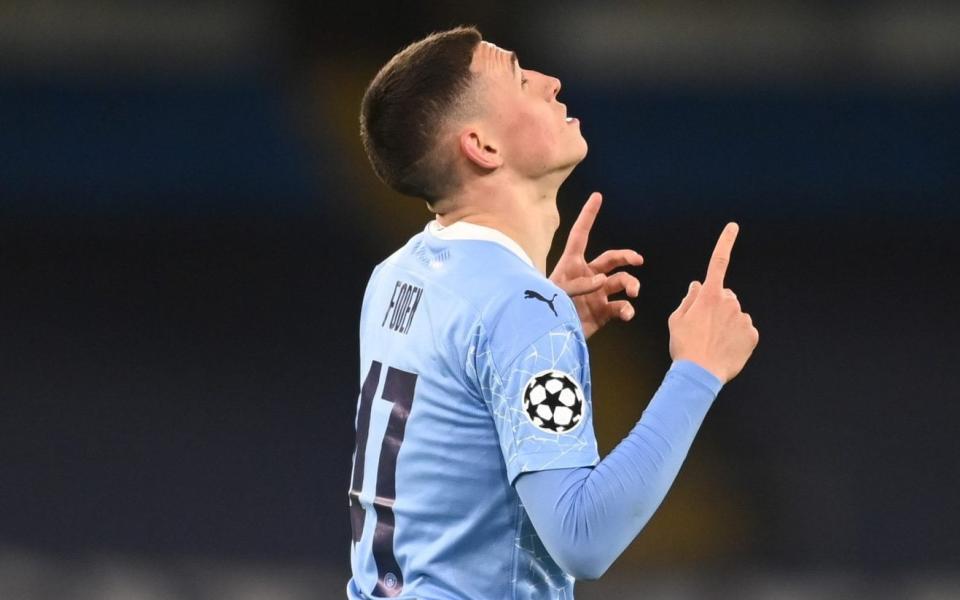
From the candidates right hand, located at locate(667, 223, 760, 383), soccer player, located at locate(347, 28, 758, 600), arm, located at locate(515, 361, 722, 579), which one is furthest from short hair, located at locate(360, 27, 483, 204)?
arm, located at locate(515, 361, 722, 579)

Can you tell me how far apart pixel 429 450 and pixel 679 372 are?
326mm

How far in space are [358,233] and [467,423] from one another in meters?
4.87

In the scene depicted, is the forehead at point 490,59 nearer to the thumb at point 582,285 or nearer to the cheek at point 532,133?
the cheek at point 532,133

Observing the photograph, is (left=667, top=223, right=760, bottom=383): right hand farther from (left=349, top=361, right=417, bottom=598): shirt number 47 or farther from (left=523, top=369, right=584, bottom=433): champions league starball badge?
(left=349, top=361, right=417, bottom=598): shirt number 47

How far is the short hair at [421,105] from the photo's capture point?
69.3 inches

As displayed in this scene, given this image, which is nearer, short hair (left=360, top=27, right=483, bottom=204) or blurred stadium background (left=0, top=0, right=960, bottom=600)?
short hair (left=360, top=27, right=483, bottom=204)

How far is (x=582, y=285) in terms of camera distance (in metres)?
2.00

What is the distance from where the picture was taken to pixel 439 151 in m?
1.77

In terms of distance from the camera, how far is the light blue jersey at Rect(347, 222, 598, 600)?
1.50 metres

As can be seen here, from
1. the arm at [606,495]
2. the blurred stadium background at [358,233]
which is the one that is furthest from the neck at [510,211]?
the blurred stadium background at [358,233]

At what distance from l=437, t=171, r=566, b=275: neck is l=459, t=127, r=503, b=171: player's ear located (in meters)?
0.03

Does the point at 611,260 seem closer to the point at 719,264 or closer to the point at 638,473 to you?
the point at 719,264

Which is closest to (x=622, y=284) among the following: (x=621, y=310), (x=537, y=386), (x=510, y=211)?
(x=621, y=310)

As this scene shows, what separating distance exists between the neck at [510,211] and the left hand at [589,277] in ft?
0.60
